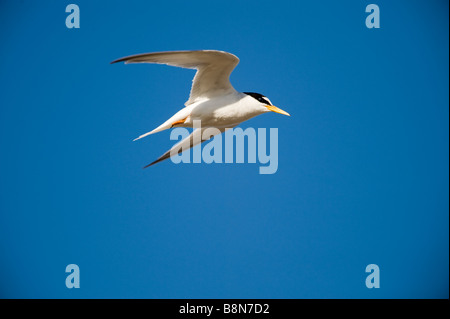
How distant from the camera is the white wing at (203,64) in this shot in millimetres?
5992

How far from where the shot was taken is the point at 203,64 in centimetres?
675

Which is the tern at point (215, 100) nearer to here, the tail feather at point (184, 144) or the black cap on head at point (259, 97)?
the black cap on head at point (259, 97)

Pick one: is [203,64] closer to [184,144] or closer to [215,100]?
[215,100]

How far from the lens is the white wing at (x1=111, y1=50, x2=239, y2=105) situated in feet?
19.7

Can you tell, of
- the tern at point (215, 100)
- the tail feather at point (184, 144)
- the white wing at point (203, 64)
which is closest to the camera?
the white wing at point (203, 64)

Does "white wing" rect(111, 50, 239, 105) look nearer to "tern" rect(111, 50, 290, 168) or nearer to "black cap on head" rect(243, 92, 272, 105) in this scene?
"tern" rect(111, 50, 290, 168)

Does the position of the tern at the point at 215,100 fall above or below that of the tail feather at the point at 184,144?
above

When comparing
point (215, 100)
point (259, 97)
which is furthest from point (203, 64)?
point (259, 97)

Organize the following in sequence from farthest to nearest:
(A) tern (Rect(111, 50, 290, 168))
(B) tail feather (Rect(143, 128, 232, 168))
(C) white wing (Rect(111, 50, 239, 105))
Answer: (B) tail feather (Rect(143, 128, 232, 168)) < (A) tern (Rect(111, 50, 290, 168)) < (C) white wing (Rect(111, 50, 239, 105))

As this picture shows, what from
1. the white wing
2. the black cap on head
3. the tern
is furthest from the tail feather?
the black cap on head

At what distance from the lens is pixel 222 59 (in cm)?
661

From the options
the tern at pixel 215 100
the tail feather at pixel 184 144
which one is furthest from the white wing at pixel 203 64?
the tail feather at pixel 184 144
